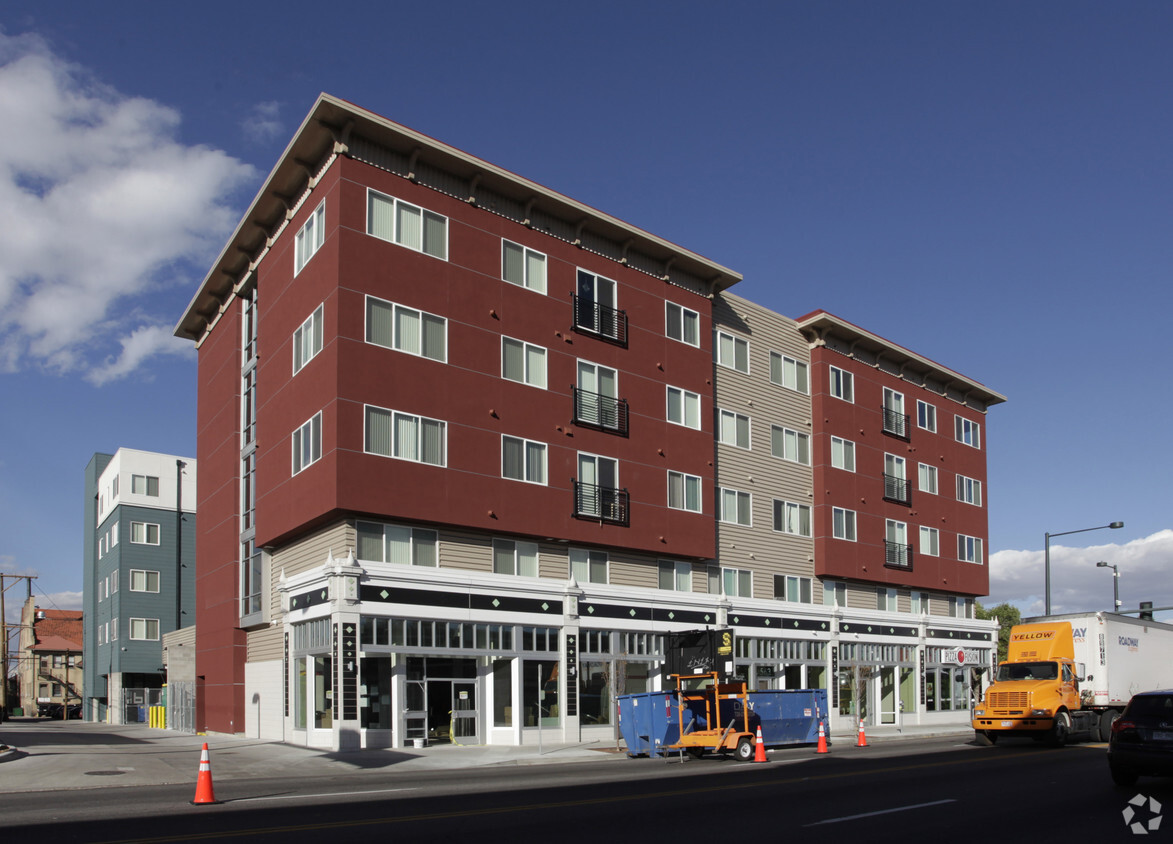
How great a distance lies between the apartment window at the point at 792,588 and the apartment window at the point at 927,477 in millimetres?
11772

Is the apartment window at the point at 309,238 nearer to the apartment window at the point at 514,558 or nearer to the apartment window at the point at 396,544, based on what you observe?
the apartment window at the point at 396,544

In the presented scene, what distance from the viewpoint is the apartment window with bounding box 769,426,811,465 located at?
47.3 metres

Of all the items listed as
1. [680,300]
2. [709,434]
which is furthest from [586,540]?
[680,300]

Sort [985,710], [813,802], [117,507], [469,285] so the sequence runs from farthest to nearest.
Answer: [117,507], [469,285], [985,710], [813,802]

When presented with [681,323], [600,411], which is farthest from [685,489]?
[681,323]

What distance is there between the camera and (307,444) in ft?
108

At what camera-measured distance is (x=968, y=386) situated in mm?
59938

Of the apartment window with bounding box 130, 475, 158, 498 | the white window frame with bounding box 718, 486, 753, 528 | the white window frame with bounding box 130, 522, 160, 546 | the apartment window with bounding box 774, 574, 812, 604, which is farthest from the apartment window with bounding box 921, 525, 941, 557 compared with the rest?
Answer: the apartment window with bounding box 130, 475, 158, 498

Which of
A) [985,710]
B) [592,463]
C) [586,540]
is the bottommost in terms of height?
[985,710]

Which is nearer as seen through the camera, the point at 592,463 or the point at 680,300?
the point at 592,463

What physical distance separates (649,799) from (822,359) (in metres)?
35.9

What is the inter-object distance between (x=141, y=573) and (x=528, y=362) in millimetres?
40494

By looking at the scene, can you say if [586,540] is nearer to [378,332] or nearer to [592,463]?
[592,463]

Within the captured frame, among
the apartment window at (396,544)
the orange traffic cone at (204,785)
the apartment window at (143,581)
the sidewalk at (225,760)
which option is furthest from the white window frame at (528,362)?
the apartment window at (143,581)
